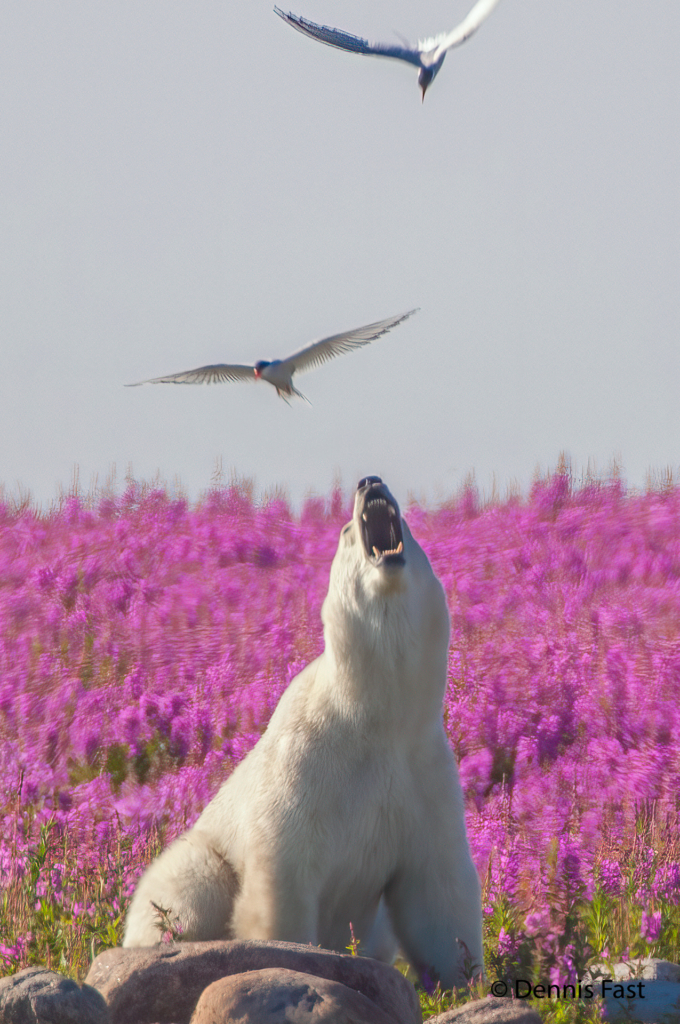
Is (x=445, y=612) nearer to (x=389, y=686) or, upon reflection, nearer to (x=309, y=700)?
(x=389, y=686)

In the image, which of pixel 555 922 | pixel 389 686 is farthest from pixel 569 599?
pixel 389 686

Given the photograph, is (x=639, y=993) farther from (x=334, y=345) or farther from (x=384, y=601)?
(x=334, y=345)

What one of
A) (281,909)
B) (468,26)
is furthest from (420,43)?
(281,909)

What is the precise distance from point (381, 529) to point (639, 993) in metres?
1.80

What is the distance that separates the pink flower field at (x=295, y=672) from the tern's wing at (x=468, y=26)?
129 inches

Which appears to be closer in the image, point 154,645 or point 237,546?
point 154,645

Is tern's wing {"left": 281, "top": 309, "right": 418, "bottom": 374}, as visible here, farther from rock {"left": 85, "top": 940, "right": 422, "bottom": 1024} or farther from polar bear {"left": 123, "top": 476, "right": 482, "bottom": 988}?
rock {"left": 85, "top": 940, "right": 422, "bottom": 1024}

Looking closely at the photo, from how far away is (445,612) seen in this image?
3729mm

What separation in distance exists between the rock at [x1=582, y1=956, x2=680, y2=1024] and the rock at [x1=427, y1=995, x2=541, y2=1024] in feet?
2.05

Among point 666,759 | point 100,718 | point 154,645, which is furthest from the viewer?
point 154,645

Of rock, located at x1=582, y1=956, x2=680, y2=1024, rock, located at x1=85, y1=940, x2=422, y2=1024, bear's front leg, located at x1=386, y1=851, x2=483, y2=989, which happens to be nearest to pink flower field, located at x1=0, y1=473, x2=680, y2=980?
rock, located at x1=582, y1=956, x2=680, y2=1024

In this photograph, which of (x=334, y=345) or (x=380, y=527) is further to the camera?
(x=334, y=345)

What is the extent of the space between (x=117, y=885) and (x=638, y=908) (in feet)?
7.31

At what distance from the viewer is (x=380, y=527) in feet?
12.4
